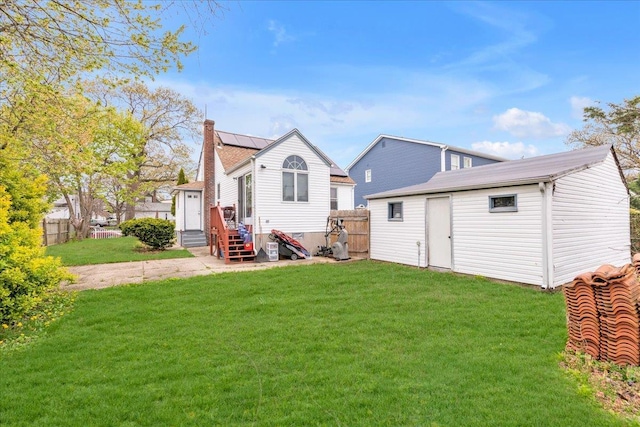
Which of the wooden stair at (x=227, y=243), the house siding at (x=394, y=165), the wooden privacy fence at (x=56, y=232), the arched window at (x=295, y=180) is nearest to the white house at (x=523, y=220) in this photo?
the arched window at (x=295, y=180)

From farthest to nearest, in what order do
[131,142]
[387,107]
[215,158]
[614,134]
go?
[131,142], [614,134], [215,158], [387,107]

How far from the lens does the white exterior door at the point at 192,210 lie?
54.8 ft

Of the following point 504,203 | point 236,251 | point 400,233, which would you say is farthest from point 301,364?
point 236,251

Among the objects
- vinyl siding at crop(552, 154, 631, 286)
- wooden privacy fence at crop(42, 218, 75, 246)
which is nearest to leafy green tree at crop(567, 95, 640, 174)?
vinyl siding at crop(552, 154, 631, 286)

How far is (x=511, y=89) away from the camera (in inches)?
501

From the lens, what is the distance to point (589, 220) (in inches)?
310

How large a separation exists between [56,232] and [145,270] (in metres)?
13.3

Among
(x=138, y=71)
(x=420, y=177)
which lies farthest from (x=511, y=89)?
(x=138, y=71)

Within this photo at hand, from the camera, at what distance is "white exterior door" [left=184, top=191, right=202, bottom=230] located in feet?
54.8

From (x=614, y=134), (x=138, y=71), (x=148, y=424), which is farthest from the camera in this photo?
(x=614, y=134)

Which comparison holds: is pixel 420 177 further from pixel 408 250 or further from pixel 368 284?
pixel 368 284

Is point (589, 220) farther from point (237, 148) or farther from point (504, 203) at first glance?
point (237, 148)

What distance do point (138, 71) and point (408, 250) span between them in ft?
27.1

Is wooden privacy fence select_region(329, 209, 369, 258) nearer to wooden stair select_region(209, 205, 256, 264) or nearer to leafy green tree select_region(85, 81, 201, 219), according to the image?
wooden stair select_region(209, 205, 256, 264)
